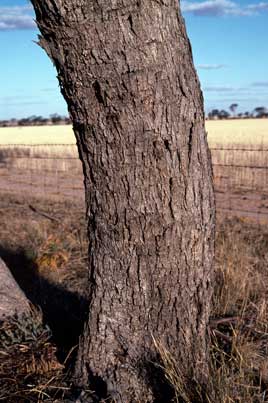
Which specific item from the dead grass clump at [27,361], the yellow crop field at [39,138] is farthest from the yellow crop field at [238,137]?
the dead grass clump at [27,361]

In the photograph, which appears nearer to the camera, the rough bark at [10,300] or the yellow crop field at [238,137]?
the rough bark at [10,300]

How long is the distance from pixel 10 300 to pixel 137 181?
195 centimetres

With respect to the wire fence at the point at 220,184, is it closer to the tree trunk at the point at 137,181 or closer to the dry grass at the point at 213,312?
the dry grass at the point at 213,312

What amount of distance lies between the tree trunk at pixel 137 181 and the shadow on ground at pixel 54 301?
749mm

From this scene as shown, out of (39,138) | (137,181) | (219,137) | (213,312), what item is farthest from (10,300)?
(39,138)

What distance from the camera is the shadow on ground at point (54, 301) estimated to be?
5133 millimetres

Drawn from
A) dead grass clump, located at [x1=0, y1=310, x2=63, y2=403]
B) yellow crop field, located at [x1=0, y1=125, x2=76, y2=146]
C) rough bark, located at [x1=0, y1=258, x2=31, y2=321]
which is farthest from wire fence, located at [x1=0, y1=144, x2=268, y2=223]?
yellow crop field, located at [x1=0, y1=125, x2=76, y2=146]

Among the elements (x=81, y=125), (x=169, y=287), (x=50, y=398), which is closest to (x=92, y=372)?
(x=50, y=398)

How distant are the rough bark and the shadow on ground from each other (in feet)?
0.78

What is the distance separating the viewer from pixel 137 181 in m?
3.78

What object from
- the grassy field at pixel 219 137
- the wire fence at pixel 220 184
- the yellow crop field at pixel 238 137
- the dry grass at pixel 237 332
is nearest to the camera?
the dry grass at pixel 237 332

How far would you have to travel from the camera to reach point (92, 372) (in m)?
4.18

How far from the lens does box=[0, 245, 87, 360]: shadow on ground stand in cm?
513

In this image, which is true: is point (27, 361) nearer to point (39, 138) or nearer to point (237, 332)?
point (237, 332)
